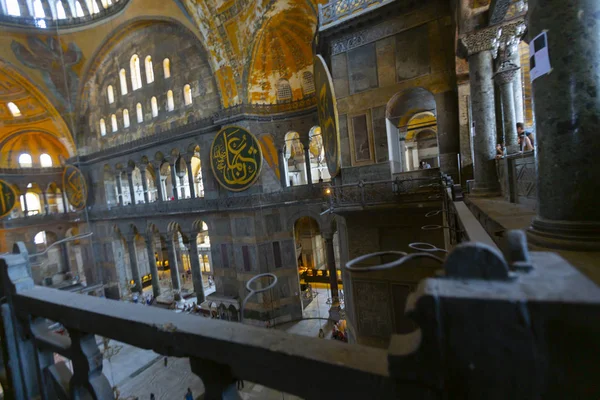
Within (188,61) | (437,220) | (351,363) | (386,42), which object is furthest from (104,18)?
(351,363)

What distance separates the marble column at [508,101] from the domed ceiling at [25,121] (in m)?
22.1

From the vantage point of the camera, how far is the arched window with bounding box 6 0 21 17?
14.2 m

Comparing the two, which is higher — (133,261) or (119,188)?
(119,188)

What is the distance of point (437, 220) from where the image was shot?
6.44 meters

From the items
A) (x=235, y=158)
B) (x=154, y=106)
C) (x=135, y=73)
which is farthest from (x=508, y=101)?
(x=135, y=73)

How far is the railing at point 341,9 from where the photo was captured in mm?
6559

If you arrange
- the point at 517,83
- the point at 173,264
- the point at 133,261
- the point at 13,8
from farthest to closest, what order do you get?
the point at 133,261
the point at 173,264
the point at 13,8
the point at 517,83

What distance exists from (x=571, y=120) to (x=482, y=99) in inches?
150

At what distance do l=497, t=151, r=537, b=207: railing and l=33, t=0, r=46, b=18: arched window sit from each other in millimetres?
22641

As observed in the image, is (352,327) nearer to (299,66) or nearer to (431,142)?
(299,66)

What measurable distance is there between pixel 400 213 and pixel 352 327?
3.68 metres

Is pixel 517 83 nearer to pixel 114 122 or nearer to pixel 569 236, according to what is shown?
pixel 569 236

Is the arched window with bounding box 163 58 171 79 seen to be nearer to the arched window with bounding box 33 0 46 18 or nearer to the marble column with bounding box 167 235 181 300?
the marble column with bounding box 167 235 181 300

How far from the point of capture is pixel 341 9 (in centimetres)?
686
